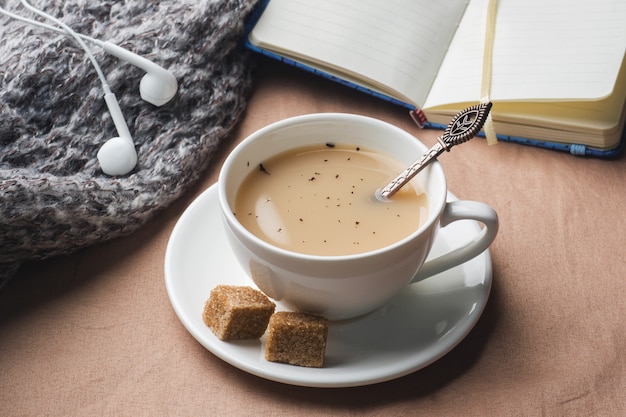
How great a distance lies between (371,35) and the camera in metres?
1.39

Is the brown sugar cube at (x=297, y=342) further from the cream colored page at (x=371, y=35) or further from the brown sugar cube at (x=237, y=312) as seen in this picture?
the cream colored page at (x=371, y=35)

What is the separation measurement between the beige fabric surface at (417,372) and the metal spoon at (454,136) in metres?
0.25

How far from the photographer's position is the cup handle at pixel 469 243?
2.79 feet

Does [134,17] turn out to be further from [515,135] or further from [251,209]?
[515,135]

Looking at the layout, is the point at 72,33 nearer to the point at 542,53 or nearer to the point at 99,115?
the point at 99,115

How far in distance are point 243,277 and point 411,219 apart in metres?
0.25

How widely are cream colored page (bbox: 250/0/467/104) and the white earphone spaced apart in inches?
10.1

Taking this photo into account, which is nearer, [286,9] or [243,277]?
[243,277]

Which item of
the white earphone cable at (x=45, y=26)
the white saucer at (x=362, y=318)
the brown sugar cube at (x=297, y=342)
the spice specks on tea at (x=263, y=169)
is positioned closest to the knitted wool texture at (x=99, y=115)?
the white earphone cable at (x=45, y=26)

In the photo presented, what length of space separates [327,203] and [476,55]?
62 cm

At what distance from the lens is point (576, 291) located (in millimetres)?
1033

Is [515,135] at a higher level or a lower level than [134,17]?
lower

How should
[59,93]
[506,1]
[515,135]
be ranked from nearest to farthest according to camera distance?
[59,93], [515,135], [506,1]

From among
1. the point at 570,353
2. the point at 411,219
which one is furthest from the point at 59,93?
the point at 570,353
